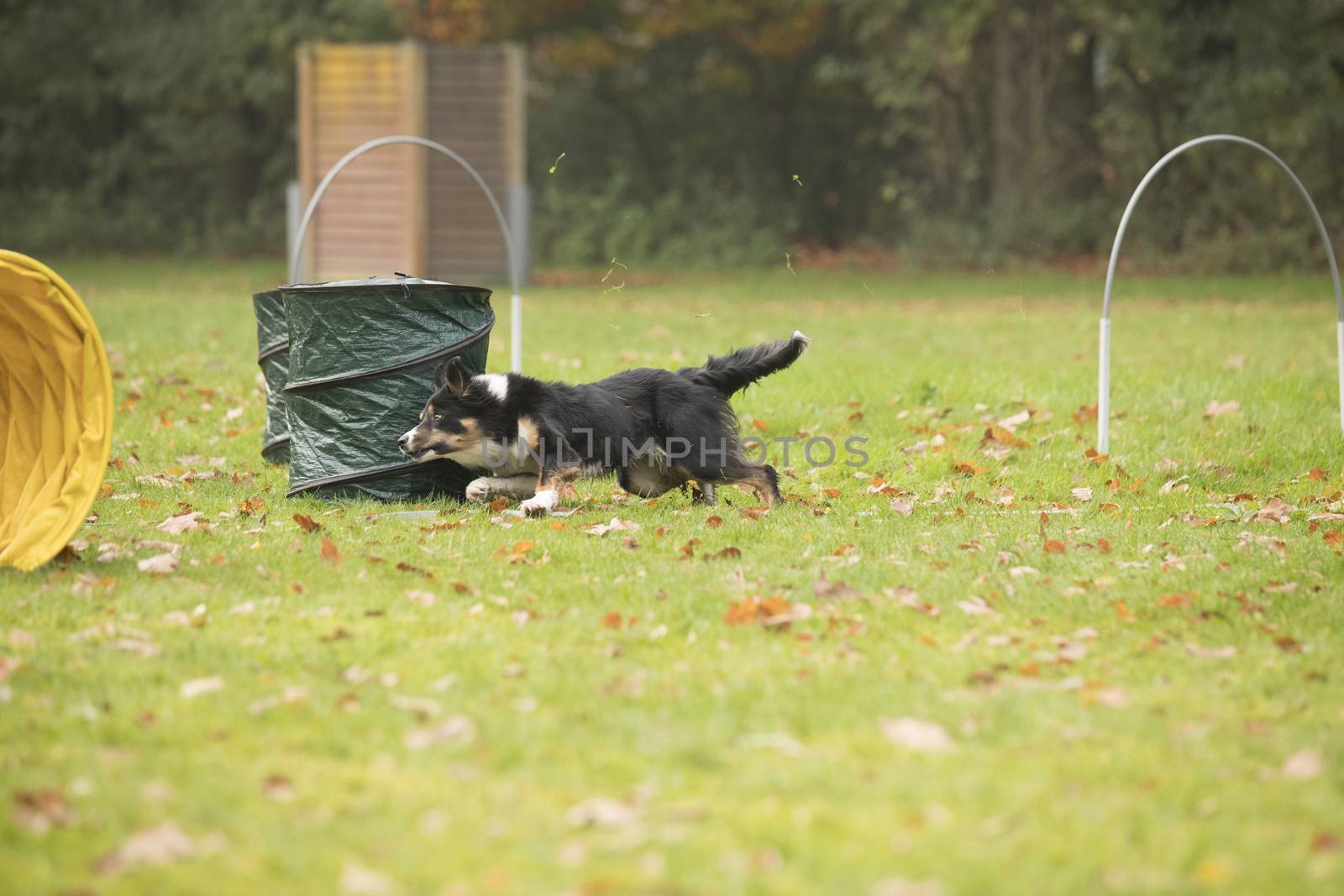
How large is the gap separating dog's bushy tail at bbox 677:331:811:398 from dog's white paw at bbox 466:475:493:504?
3.67ft

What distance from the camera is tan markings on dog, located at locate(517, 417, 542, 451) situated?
6.34 meters

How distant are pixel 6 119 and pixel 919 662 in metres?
32.5

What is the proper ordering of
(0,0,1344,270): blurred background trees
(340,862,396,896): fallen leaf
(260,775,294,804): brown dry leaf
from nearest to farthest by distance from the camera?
(340,862,396,896): fallen leaf < (260,775,294,804): brown dry leaf < (0,0,1344,270): blurred background trees

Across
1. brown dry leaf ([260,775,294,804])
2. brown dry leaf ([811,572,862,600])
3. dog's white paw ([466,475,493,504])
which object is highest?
dog's white paw ([466,475,493,504])

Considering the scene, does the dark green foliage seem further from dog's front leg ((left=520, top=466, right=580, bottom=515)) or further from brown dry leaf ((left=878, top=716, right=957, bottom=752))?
brown dry leaf ((left=878, top=716, right=957, bottom=752))

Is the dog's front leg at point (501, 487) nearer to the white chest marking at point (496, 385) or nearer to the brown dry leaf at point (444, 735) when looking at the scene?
the white chest marking at point (496, 385)

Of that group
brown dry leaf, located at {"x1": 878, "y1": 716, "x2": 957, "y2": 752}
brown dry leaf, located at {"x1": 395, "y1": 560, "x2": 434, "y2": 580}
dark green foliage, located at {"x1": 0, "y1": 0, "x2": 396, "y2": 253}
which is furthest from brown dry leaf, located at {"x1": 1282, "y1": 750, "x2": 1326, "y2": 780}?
dark green foliage, located at {"x1": 0, "y1": 0, "x2": 396, "y2": 253}

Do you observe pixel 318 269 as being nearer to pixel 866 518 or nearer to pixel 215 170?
pixel 215 170

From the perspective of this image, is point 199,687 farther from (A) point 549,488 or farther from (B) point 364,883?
(A) point 549,488

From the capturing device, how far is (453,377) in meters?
6.27

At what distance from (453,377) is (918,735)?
11.2 feet

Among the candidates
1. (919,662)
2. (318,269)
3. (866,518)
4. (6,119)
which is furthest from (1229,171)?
(6,119)

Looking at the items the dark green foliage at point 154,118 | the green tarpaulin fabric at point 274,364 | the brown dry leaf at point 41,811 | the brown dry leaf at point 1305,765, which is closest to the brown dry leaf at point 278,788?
the brown dry leaf at point 41,811

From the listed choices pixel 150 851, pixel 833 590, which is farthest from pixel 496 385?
pixel 150 851
